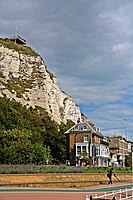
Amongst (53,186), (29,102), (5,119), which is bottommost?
(53,186)

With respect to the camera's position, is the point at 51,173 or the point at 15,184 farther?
the point at 51,173

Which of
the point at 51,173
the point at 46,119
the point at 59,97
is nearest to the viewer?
the point at 51,173

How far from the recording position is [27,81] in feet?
314

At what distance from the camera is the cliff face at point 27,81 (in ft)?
299

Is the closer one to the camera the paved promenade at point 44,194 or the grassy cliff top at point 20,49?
the paved promenade at point 44,194

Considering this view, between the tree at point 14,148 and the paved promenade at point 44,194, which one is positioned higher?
the tree at point 14,148

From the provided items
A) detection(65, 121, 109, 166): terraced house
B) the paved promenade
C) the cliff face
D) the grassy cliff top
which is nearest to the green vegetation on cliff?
the cliff face

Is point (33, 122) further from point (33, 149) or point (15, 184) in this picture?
point (15, 184)

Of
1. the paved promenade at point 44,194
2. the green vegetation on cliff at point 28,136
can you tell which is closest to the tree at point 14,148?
the green vegetation on cliff at point 28,136

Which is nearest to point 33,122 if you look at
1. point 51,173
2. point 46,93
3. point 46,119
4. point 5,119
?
point 46,119

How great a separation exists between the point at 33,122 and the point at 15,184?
175 feet

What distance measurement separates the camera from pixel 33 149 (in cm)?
6638

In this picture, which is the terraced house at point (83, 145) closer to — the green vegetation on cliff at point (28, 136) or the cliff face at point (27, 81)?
the green vegetation on cliff at point (28, 136)

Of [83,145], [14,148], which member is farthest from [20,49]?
[14,148]
